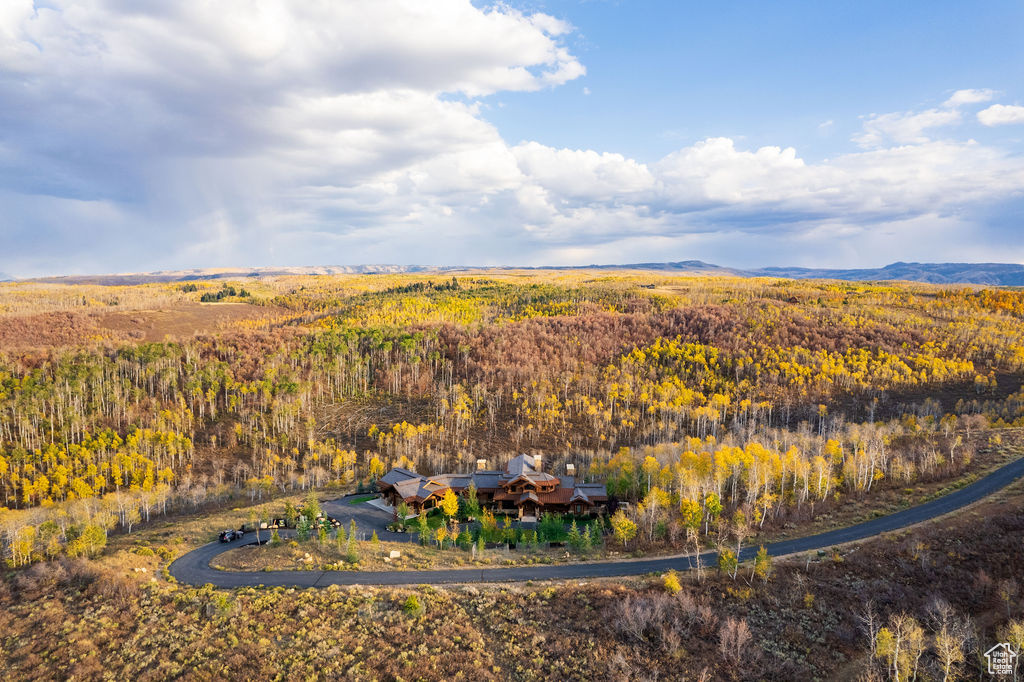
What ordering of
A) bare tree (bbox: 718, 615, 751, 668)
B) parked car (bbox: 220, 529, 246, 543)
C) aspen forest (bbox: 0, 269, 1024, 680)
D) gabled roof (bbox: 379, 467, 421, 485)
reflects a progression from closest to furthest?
bare tree (bbox: 718, 615, 751, 668), aspen forest (bbox: 0, 269, 1024, 680), parked car (bbox: 220, 529, 246, 543), gabled roof (bbox: 379, 467, 421, 485)

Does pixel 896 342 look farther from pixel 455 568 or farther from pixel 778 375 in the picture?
pixel 455 568

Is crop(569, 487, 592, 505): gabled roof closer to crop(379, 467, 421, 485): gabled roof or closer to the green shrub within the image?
crop(379, 467, 421, 485): gabled roof

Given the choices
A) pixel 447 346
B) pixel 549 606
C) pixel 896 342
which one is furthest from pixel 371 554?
pixel 896 342

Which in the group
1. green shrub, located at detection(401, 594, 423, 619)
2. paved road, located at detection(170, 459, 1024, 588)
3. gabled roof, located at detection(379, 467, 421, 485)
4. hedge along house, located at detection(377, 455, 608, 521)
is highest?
green shrub, located at detection(401, 594, 423, 619)

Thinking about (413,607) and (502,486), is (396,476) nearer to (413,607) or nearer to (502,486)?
(502,486)

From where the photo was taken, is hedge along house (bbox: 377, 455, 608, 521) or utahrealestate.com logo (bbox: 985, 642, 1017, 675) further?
hedge along house (bbox: 377, 455, 608, 521)

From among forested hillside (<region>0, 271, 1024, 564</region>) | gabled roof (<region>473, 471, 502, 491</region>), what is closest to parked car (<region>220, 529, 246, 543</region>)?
forested hillside (<region>0, 271, 1024, 564</region>)

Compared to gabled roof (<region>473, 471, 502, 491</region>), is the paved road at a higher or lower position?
higher
